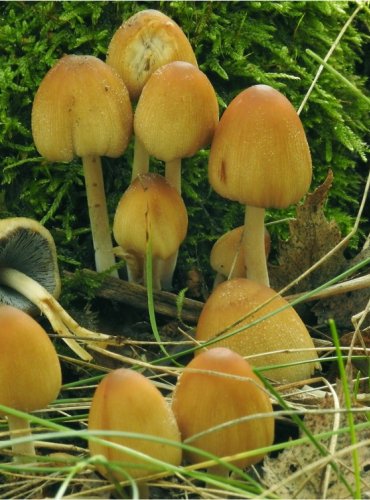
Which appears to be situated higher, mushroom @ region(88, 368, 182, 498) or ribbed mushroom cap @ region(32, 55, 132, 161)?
ribbed mushroom cap @ region(32, 55, 132, 161)

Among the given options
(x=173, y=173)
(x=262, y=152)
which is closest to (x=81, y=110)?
(x=173, y=173)

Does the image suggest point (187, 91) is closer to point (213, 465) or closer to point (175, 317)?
point (175, 317)

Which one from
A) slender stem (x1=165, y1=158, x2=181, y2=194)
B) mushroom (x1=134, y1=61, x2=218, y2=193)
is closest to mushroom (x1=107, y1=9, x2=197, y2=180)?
mushroom (x1=134, y1=61, x2=218, y2=193)

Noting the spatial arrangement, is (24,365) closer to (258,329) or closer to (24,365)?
(24,365)

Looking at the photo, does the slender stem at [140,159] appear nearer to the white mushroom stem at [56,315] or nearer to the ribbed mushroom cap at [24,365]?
the white mushroom stem at [56,315]

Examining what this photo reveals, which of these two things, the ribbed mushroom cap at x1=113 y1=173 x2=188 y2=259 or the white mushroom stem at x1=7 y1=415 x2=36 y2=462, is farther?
Result: the ribbed mushroom cap at x1=113 y1=173 x2=188 y2=259

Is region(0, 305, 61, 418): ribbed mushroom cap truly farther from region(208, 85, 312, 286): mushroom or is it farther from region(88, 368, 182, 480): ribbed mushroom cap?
region(208, 85, 312, 286): mushroom

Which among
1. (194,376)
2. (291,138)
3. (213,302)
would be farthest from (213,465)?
(291,138)
